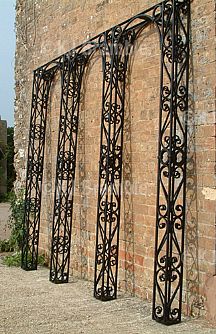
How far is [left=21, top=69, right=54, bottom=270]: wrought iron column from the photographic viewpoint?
8.98m

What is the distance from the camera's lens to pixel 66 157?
8.28 metres

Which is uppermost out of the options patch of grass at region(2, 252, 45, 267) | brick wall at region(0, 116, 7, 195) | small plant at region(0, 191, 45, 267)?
brick wall at region(0, 116, 7, 195)

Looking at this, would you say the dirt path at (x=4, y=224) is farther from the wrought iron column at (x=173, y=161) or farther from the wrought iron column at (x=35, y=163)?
the wrought iron column at (x=173, y=161)

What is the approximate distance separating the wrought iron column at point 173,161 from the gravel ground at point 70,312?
0.27 m

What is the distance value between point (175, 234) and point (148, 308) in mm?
1000

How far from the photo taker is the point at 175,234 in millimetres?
5727

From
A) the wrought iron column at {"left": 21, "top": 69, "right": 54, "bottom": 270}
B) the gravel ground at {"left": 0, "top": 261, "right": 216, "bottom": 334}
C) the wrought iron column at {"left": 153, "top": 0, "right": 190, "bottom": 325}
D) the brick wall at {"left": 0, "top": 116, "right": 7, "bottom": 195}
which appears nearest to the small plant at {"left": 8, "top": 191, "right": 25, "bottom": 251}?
the wrought iron column at {"left": 21, "top": 69, "right": 54, "bottom": 270}

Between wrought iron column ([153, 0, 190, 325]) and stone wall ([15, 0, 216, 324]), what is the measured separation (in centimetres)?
11

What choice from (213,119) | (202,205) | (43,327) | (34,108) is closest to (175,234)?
(202,205)

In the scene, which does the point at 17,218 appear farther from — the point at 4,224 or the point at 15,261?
the point at 4,224

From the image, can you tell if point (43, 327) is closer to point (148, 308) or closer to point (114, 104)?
point (148, 308)

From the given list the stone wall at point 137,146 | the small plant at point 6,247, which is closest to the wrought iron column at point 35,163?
the stone wall at point 137,146

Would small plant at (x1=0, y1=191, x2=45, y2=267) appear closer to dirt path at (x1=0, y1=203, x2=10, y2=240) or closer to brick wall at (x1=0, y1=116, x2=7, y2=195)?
dirt path at (x1=0, y1=203, x2=10, y2=240)

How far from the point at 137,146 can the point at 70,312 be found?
2.30 metres
